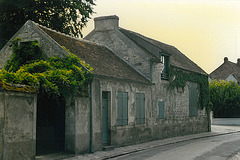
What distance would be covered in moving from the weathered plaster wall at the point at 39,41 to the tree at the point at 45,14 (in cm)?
754

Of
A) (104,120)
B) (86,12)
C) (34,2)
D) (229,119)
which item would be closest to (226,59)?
(229,119)

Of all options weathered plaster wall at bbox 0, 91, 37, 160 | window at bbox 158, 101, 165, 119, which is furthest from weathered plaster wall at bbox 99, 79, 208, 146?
weathered plaster wall at bbox 0, 91, 37, 160

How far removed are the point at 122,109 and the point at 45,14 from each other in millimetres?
10909

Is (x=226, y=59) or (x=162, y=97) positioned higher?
(x=226, y=59)

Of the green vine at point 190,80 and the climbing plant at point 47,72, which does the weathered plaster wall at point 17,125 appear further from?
the green vine at point 190,80

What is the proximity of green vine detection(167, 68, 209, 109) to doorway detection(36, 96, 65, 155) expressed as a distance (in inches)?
371

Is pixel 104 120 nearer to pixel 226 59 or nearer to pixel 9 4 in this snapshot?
pixel 9 4

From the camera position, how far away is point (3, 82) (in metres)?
10.0

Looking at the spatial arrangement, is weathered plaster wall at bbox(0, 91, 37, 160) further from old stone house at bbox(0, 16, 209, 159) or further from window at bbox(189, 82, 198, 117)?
window at bbox(189, 82, 198, 117)

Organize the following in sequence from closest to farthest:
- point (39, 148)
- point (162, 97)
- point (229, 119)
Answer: point (39, 148) < point (162, 97) < point (229, 119)

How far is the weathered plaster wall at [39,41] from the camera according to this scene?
14.1 m

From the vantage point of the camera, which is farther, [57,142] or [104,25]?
[104,25]

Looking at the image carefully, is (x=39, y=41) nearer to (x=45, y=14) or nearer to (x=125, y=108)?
(x=125, y=108)

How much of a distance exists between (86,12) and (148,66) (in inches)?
331
